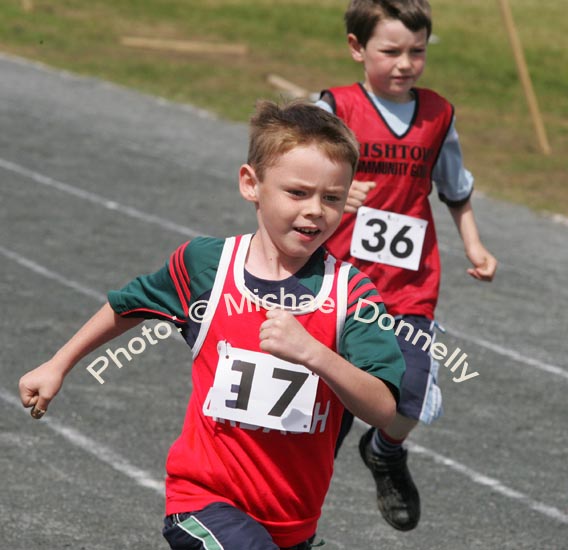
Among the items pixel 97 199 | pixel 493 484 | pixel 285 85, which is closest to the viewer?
pixel 493 484

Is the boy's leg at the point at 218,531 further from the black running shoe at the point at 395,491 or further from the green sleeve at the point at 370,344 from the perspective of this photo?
the black running shoe at the point at 395,491

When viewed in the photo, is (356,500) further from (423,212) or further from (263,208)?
(263,208)

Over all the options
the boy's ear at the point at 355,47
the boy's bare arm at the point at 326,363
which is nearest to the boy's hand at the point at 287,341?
the boy's bare arm at the point at 326,363

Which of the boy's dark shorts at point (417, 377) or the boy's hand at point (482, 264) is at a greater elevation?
the boy's hand at point (482, 264)

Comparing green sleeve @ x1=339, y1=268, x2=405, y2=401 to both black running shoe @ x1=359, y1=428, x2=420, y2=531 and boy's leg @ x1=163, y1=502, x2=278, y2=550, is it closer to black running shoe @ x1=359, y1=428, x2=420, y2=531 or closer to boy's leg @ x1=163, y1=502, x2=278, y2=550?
boy's leg @ x1=163, y1=502, x2=278, y2=550

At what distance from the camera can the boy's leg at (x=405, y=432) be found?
5.01 m

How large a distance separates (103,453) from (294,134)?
10.5 ft

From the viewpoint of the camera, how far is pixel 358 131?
17.0 feet

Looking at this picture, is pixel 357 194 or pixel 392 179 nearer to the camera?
pixel 357 194

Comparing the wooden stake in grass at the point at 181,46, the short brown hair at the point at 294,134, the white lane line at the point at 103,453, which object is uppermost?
the short brown hair at the point at 294,134

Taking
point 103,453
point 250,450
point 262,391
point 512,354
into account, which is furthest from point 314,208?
point 512,354

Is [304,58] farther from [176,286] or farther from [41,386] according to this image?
[41,386]

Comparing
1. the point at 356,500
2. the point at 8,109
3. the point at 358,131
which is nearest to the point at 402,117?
the point at 358,131

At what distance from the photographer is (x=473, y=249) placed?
5.20 meters
